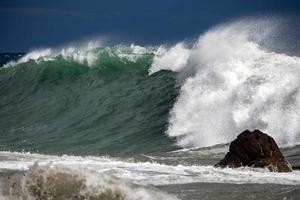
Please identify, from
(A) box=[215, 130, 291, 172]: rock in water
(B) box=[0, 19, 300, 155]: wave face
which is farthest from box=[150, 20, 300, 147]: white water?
(A) box=[215, 130, 291, 172]: rock in water

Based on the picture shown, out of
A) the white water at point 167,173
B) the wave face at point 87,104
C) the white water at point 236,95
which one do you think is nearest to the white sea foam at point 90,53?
the wave face at point 87,104

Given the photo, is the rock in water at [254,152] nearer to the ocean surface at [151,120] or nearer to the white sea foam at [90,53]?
the ocean surface at [151,120]

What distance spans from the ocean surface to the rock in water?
314 millimetres

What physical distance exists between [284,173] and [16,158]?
16.5 ft

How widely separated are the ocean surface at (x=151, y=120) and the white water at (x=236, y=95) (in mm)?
39

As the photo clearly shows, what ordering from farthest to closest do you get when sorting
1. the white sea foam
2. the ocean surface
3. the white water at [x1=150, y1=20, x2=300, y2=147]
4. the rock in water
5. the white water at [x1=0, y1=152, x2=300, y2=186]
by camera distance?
the white sea foam, the white water at [x1=150, y1=20, x2=300, y2=147], the rock in water, the white water at [x1=0, y1=152, x2=300, y2=186], the ocean surface

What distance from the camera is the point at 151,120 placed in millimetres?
18469

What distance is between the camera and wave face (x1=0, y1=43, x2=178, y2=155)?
53.9 feet

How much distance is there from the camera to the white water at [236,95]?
1516 cm

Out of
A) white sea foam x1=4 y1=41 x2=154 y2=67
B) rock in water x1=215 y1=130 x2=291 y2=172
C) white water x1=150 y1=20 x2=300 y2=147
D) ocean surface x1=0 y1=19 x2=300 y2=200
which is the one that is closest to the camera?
ocean surface x1=0 y1=19 x2=300 y2=200

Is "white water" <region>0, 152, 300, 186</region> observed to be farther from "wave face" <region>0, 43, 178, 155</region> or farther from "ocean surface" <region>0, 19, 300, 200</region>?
"wave face" <region>0, 43, 178, 155</region>

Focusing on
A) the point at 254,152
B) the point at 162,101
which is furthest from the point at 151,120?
the point at 254,152

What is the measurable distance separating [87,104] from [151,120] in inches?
178

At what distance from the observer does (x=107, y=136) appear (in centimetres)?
1720
